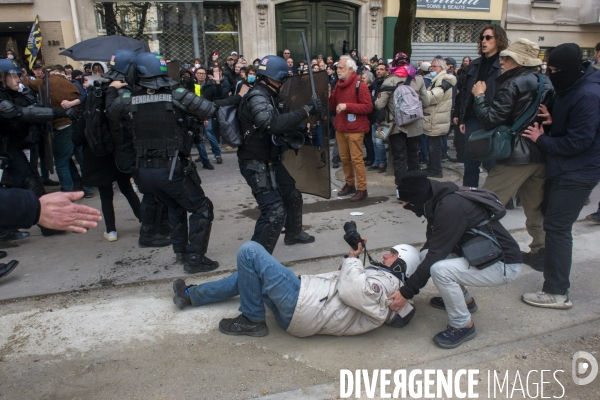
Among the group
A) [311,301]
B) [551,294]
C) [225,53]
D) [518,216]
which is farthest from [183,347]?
[225,53]

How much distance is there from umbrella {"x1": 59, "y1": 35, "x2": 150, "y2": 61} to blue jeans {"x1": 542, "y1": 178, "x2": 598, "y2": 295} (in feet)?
20.8

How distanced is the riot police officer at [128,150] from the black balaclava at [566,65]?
321 cm

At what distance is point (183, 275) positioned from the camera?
4223mm

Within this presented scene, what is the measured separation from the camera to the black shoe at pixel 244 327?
3.21m

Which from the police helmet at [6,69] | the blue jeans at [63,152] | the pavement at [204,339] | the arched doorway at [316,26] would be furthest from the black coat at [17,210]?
the arched doorway at [316,26]

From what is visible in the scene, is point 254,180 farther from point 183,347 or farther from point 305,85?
point 183,347

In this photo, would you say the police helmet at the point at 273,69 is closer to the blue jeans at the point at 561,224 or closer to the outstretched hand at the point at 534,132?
the outstretched hand at the point at 534,132

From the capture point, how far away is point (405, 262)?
3.25 meters

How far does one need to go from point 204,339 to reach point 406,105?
437 cm

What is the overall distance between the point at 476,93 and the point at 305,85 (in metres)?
1.61

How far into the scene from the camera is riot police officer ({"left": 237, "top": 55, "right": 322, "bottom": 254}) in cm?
390

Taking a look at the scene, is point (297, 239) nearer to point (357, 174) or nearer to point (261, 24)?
point (357, 174)

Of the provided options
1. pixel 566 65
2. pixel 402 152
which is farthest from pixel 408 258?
pixel 402 152

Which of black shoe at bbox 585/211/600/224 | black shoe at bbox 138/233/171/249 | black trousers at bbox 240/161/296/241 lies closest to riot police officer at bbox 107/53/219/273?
black trousers at bbox 240/161/296/241
